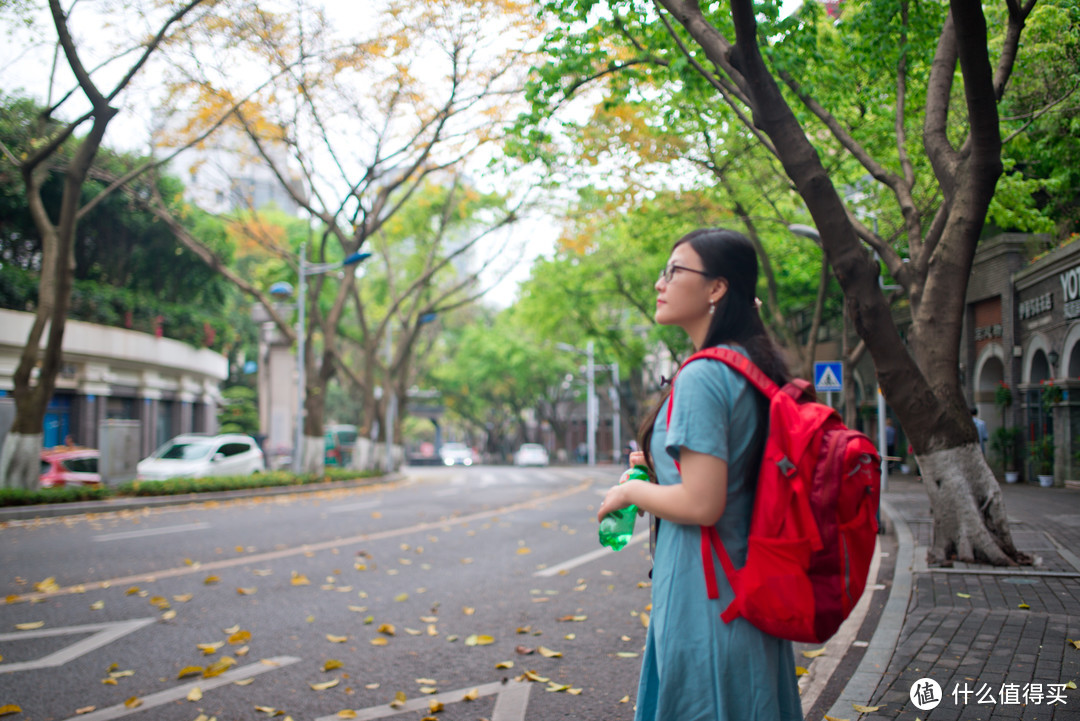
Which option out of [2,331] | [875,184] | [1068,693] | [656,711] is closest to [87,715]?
[656,711]

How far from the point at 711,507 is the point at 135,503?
15900mm

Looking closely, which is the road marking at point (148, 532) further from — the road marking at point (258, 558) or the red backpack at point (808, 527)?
the red backpack at point (808, 527)

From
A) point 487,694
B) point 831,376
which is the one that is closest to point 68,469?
point 831,376

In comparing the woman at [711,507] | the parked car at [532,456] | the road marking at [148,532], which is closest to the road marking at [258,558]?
the road marking at [148,532]

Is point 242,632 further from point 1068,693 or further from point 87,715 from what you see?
point 1068,693

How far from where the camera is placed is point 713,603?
6.38ft

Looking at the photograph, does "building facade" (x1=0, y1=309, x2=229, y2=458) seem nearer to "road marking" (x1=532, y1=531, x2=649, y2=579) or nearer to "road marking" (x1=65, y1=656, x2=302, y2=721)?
"road marking" (x1=532, y1=531, x2=649, y2=579)

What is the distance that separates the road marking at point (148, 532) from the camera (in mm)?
10711

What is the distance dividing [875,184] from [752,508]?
51.0ft

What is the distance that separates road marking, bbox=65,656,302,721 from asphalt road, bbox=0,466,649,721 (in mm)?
16

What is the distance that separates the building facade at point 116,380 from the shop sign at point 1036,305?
22063 mm

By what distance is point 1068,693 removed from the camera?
378 centimetres

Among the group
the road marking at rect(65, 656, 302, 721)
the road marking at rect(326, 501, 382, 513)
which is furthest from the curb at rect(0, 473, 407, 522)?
the road marking at rect(65, 656, 302, 721)

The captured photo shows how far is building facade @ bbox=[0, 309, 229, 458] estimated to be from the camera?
2442 centimetres
